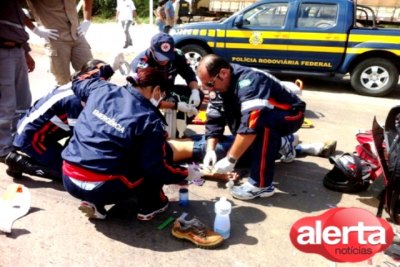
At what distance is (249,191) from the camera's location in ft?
10.4

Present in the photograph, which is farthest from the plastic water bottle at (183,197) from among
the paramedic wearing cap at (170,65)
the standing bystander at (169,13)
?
the standing bystander at (169,13)

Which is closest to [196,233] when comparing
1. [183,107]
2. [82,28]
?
[183,107]

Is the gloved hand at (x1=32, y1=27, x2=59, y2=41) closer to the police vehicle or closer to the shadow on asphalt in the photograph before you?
the shadow on asphalt

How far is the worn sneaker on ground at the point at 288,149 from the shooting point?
3.75 m

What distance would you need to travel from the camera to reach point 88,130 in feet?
8.34

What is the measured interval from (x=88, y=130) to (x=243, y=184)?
1383 millimetres

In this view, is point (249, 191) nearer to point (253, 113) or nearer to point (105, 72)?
point (253, 113)

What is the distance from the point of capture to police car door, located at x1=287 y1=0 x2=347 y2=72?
670 cm

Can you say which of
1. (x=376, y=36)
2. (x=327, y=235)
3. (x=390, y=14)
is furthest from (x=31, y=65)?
(x=390, y=14)

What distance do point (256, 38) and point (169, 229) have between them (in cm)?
500

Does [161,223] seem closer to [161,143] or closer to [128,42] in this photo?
[161,143]

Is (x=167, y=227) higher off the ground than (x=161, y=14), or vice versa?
(x=161, y=14)

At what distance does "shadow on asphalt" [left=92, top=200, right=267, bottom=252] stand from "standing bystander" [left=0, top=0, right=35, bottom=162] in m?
1.30

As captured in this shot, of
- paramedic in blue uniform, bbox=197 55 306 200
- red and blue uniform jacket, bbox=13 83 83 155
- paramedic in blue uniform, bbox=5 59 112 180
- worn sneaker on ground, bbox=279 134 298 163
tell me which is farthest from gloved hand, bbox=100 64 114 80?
worn sneaker on ground, bbox=279 134 298 163
